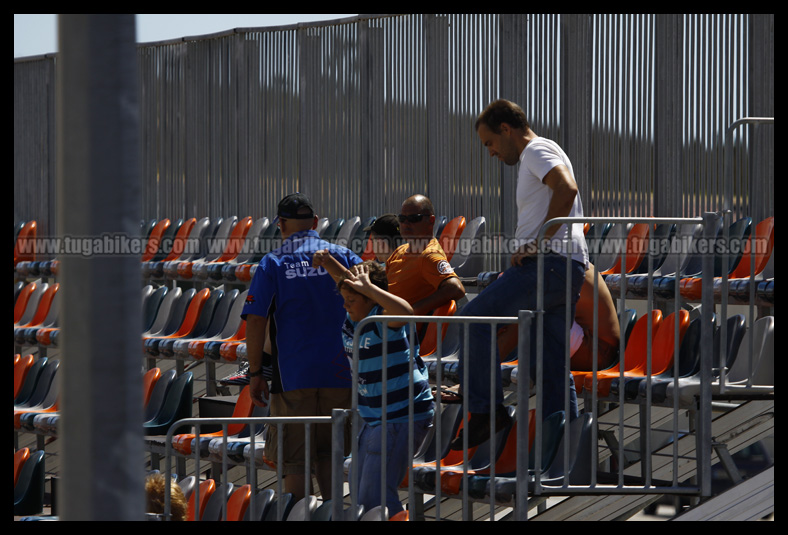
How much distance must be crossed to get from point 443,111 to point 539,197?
17.0ft

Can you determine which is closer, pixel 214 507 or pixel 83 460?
pixel 83 460

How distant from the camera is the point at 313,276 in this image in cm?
558

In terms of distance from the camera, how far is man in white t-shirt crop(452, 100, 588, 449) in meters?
4.63

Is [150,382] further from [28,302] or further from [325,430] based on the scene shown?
[28,302]

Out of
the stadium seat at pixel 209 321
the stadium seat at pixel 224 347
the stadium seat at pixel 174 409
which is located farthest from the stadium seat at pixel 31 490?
the stadium seat at pixel 209 321

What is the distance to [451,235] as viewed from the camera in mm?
8727

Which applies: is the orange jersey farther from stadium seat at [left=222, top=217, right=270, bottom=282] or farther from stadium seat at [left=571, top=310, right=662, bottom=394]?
stadium seat at [left=222, top=217, right=270, bottom=282]

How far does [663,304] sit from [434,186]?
3292 mm

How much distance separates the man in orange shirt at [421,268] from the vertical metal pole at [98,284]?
355 cm

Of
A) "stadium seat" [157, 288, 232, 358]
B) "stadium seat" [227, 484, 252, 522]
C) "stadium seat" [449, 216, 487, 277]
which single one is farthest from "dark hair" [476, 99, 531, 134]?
"stadium seat" [157, 288, 232, 358]

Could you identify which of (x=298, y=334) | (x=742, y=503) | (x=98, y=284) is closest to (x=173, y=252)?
(x=298, y=334)

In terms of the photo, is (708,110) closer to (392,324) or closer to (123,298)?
(392,324)
